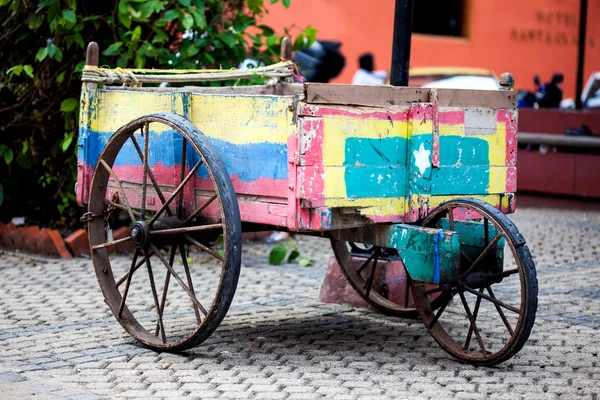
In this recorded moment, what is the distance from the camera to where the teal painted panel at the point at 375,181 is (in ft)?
14.1

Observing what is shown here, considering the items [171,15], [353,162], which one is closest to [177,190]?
[353,162]

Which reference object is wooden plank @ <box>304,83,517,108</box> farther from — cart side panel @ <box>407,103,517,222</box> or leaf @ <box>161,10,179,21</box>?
leaf @ <box>161,10,179,21</box>

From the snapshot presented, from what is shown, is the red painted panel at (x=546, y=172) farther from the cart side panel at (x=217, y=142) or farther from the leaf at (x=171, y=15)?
the cart side panel at (x=217, y=142)

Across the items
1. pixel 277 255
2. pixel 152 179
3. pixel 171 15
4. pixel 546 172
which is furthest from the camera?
pixel 546 172

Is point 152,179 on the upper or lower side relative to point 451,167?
lower

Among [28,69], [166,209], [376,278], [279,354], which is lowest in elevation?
[279,354]

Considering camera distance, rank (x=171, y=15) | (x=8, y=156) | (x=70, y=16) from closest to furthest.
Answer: (x=70, y=16) < (x=171, y=15) < (x=8, y=156)

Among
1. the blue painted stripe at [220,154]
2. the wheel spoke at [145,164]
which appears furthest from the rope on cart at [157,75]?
the wheel spoke at [145,164]

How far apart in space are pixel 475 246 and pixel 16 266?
12.9 ft

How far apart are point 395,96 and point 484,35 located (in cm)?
1615

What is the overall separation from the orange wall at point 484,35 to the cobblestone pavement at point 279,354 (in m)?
10.6

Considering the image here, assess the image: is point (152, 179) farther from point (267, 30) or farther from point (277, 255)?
point (267, 30)

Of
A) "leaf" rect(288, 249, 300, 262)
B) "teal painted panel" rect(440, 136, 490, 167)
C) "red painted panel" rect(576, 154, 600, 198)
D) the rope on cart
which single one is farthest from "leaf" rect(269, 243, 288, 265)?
"red painted panel" rect(576, 154, 600, 198)

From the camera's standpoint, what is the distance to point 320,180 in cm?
419
